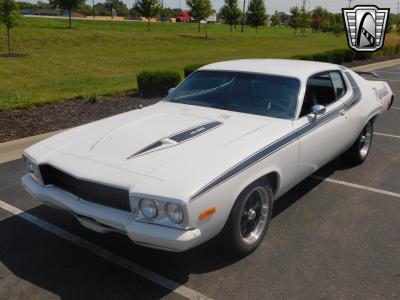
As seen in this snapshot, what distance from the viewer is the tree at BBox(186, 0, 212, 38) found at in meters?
43.0

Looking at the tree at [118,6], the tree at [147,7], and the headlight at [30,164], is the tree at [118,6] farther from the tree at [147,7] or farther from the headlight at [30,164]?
the headlight at [30,164]

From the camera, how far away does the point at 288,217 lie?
4531mm

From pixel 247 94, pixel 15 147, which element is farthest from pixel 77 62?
pixel 247 94

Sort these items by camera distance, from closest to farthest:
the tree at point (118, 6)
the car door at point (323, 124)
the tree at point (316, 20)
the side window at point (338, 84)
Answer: the car door at point (323, 124) → the side window at point (338, 84) → the tree at point (316, 20) → the tree at point (118, 6)

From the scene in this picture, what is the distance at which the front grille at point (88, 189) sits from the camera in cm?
322

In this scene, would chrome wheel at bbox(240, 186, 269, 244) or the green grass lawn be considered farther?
the green grass lawn

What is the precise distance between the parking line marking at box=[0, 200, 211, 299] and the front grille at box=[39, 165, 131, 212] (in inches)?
25.7

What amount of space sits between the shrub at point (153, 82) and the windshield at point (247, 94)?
627 cm

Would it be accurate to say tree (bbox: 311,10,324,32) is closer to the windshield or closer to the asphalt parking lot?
the windshield

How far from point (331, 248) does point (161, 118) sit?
2.12m

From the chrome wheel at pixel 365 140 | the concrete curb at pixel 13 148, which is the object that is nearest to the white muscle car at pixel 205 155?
the chrome wheel at pixel 365 140

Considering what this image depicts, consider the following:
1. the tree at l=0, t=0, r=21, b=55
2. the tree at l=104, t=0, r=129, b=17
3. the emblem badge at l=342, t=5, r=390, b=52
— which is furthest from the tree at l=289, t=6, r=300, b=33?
the tree at l=104, t=0, r=129, b=17

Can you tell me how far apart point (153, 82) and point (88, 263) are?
8019mm

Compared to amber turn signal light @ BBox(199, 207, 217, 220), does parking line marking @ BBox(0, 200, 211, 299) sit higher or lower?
lower
